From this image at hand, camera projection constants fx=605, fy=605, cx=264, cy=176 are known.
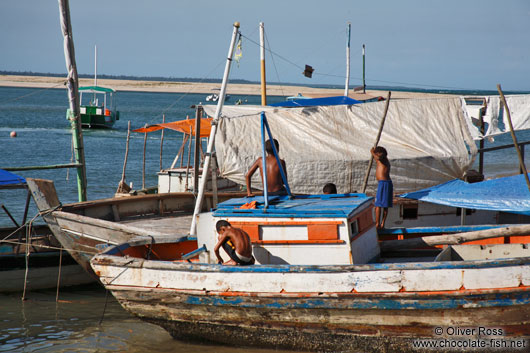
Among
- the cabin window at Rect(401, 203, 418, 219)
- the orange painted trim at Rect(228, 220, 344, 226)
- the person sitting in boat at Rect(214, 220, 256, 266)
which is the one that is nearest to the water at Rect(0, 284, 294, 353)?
the person sitting in boat at Rect(214, 220, 256, 266)

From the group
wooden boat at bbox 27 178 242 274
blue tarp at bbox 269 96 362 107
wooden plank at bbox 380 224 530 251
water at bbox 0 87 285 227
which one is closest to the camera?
wooden plank at bbox 380 224 530 251

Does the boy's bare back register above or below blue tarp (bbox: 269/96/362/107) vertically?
below

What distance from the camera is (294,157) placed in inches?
519

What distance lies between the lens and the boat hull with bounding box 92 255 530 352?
7.51m

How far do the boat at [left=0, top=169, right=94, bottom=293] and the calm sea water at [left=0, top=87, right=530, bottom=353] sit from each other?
219 millimetres

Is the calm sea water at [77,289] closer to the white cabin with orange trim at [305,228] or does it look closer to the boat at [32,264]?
the boat at [32,264]

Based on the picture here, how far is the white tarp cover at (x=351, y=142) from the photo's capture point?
13117mm

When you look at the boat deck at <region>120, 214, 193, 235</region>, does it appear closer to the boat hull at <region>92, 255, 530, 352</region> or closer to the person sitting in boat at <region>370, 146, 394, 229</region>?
the boat hull at <region>92, 255, 530, 352</region>

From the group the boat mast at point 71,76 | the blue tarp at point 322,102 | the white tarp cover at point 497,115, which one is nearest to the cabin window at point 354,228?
the white tarp cover at point 497,115

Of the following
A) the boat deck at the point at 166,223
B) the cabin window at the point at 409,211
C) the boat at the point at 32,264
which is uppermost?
the cabin window at the point at 409,211

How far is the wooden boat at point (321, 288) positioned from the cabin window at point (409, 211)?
12.6 feet

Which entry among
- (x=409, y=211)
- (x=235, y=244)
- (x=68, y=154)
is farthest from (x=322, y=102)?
(x=68, y=154)

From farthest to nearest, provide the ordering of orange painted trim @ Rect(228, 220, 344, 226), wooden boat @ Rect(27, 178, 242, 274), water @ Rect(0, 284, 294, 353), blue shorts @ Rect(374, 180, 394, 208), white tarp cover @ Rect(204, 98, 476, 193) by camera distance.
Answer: white tarp cover @ Rect(204, 98, 476, 193) → wooden boat @ Rect(27, 178, 242, 274) → blue shorts @ Rect(374, 180, 394, 208) → water @ Rect(0, 284, 294, 353) → orange painted trim @ Rect(228, 220, 344, 226)

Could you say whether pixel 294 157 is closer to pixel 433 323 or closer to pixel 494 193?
pixel 494 193
